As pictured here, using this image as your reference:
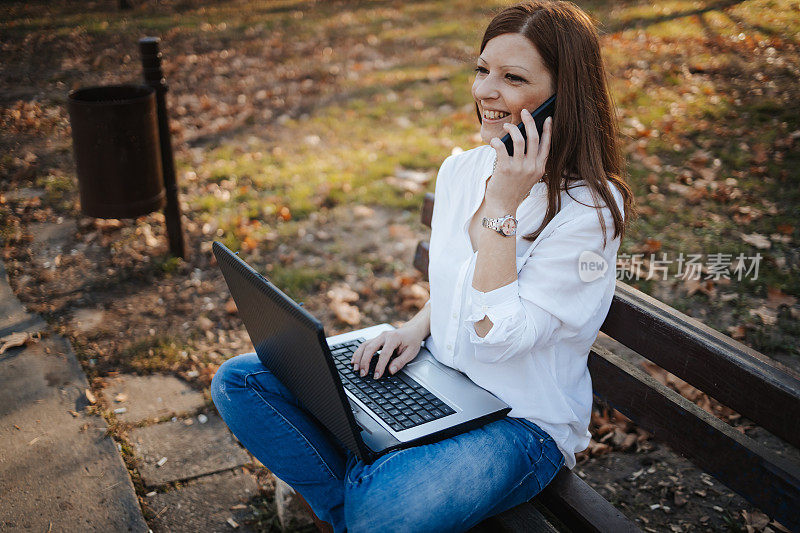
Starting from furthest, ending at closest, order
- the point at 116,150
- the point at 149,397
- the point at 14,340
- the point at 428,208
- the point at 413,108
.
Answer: the point at 413,108
the point at 116,150
the point at 14,340
the point at 149,397
the point at 428,208

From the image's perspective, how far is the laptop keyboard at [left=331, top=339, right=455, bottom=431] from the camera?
2119 mm

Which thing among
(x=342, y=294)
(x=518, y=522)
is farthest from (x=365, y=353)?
(x=342, y=294)

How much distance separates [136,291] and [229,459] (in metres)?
1.69

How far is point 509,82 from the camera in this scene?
221 centimetres

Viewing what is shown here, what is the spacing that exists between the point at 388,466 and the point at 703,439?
100cm

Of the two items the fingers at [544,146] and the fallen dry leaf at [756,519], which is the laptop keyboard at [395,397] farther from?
the fallen dry leaf at [756,519]

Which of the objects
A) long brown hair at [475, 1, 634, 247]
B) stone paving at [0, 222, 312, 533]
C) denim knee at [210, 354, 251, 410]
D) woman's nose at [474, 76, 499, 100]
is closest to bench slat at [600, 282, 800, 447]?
long brown hair at [475, 1, 634, 247]

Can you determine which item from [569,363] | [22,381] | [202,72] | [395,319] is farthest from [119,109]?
[202,72]

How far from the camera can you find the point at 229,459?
3.01m

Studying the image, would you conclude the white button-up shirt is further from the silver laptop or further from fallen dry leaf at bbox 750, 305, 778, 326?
fallen dry leaf at bbox 750, 305, 778, 326

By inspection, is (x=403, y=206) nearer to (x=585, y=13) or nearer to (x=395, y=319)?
(x=395, y=319)

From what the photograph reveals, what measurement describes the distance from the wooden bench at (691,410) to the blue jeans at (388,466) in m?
0.13

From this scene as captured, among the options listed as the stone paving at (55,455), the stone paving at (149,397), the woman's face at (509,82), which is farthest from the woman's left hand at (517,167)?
the stone paving at (149,397)

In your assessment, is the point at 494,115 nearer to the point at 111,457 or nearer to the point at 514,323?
the point at 514,323
